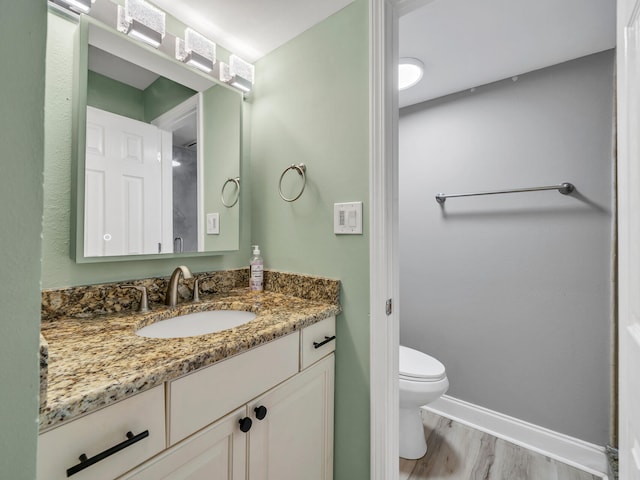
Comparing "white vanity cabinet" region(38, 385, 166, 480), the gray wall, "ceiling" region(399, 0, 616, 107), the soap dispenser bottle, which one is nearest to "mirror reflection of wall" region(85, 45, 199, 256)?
the soap dispenser bottle

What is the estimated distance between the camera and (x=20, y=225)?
264 mm

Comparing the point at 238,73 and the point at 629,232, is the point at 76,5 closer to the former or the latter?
the point at 238,73

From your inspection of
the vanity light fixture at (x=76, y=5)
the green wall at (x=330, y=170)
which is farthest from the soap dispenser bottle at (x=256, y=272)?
the vanity light fixture at (x=76, y=5)

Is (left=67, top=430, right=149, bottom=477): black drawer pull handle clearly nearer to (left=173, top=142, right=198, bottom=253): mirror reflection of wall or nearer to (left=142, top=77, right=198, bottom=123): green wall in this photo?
(left=173, top=142, right=198, bottom=253): mirror reflection of wall

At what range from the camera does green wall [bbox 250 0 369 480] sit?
A: 109 centimetres

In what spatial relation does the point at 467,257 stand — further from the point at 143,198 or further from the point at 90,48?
the point at 90,48

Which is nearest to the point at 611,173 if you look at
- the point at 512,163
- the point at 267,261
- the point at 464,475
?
the point at 512,163

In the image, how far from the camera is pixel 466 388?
185 cm

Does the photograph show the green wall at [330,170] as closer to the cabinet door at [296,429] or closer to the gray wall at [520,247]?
the cabinet door at [296,429]

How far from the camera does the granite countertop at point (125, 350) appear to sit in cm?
51

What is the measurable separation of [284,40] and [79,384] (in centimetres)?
146

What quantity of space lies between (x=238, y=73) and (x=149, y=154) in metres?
0.62

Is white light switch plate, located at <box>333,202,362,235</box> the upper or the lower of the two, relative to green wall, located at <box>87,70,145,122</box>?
lower

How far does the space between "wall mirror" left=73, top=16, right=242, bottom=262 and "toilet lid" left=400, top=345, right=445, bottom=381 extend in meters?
1.12
